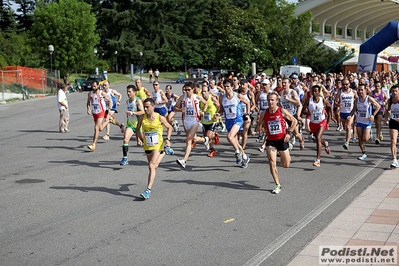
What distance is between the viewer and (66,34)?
171 feet

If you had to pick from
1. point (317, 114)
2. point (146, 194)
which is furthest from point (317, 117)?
point (146, 194)

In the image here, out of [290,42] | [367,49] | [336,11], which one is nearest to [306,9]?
[336,11]

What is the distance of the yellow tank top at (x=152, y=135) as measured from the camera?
9.27m

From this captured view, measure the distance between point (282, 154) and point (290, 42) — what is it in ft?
145

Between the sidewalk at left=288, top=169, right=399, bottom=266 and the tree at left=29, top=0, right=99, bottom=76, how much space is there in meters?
45.9

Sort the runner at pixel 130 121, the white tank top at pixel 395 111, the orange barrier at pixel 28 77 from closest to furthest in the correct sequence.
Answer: the white tank top at pixel 395 111
the runner at pixel 130 121
the orange barrier at pixel 28 77

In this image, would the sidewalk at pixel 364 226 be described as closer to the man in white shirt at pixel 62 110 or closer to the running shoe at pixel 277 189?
the running shoe at pixel 277 189

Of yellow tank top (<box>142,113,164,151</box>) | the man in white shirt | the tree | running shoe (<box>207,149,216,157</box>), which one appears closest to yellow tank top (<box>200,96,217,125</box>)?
running shoe (<box>207,149,216,157</box>)

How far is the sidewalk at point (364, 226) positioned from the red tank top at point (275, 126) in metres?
1.61

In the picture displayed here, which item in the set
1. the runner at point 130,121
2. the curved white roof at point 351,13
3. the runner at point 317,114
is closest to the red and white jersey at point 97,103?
the runner at point 130,121

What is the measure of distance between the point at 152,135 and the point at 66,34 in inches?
1783

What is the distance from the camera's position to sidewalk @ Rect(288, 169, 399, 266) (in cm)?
644

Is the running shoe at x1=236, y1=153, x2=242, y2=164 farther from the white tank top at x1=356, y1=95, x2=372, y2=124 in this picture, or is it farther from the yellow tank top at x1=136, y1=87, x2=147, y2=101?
the yellow tank top at x1=136, y1=87, x2=147, y2=101

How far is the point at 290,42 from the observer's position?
5247cm
